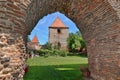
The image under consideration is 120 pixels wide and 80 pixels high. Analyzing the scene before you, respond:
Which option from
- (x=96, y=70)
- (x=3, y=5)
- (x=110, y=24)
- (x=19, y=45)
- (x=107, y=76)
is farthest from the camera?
(x=96, y=70)

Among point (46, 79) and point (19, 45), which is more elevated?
point (19, 45)

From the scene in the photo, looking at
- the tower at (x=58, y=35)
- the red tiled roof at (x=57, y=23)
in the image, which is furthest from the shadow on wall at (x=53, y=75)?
the red tiled roof at (x=57, y=23)

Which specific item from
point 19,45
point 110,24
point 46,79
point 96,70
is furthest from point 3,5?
point 46,79

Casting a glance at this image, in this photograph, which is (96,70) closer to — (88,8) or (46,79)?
(88,8)

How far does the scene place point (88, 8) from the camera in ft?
17.5

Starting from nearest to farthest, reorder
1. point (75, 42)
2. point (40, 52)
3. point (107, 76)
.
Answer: point (107, 76) → point (40, 52) → point (75, 42)

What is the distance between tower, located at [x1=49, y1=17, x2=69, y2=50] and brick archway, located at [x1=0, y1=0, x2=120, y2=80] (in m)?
39.7

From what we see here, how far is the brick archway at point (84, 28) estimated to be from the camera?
352cm

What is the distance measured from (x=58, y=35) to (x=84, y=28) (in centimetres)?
4114

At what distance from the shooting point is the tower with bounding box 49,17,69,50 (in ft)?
152

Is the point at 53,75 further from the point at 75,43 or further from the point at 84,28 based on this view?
the point at 75,43

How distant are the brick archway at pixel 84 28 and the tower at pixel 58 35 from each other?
39.7 metres

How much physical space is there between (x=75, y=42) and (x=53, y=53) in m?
7.41

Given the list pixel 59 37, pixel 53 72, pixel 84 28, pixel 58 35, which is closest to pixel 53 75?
pixel 53 72
